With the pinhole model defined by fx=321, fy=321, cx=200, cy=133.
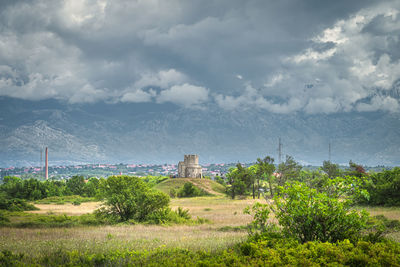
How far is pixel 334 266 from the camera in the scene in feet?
26.9

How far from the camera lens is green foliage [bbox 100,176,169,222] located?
24828mm

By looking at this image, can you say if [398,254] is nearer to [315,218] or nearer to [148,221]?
[315,218]

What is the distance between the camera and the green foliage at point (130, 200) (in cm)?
2483

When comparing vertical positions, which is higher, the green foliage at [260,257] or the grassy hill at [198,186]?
the green foliage at [260,257]

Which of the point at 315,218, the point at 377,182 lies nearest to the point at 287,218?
Result: the point at 315,218

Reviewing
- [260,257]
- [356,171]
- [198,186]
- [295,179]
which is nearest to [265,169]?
[295,179]

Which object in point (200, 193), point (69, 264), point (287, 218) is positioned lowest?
point (200, 193)

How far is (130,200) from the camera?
2461 cm

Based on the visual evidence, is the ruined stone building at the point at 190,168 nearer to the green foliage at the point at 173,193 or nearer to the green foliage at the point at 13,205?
the green foliage at the point at 173,193

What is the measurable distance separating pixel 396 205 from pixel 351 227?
29.8 meters

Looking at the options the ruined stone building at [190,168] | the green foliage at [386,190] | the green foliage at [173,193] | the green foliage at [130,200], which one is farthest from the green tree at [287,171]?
the ruined stone building at [190,168]

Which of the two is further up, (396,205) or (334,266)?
(334,266)

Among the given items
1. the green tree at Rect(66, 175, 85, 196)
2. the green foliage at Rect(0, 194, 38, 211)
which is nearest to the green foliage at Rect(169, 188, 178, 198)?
the green tree at Rect(66, 175, 85, 196)

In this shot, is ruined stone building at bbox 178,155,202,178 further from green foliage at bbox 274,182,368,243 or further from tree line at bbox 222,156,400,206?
green foliage at bbox 274,182,368,243
